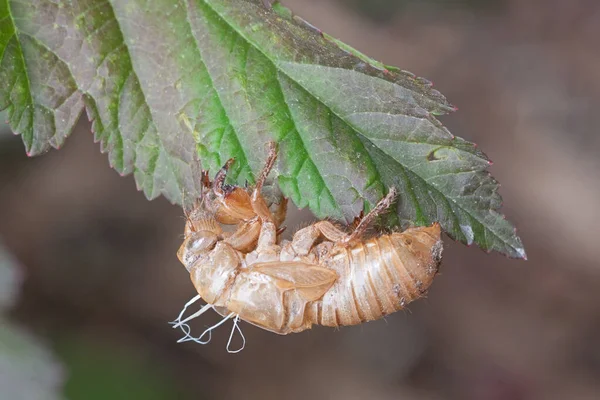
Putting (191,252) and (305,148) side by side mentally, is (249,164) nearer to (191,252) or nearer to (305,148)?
(305,148)

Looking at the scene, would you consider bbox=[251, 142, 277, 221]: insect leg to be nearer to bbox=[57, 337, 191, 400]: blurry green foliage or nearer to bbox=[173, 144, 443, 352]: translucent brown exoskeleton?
bbox=[173, 144, 443, 352]: translucent brown exoskeleton

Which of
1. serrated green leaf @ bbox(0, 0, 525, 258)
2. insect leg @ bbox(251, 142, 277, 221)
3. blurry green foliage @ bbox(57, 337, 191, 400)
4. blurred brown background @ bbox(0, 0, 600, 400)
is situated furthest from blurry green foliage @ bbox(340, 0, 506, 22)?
blurry green foliage @ bbox(57, 337, 191, 400)

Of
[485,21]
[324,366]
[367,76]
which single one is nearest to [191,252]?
[367,76]

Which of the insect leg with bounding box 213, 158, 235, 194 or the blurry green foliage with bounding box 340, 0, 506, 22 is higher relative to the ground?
the blurry green foliage with bounding box 340, 0, 506, 22

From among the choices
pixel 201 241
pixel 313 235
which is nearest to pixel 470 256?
pixel 313 235

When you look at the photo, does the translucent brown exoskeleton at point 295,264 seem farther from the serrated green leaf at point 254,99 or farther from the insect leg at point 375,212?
the serrated green leaf at point 254,99

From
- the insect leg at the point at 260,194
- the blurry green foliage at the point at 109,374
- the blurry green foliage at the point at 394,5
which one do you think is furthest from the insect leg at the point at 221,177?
the blurry green foliage at the point at 394,5
